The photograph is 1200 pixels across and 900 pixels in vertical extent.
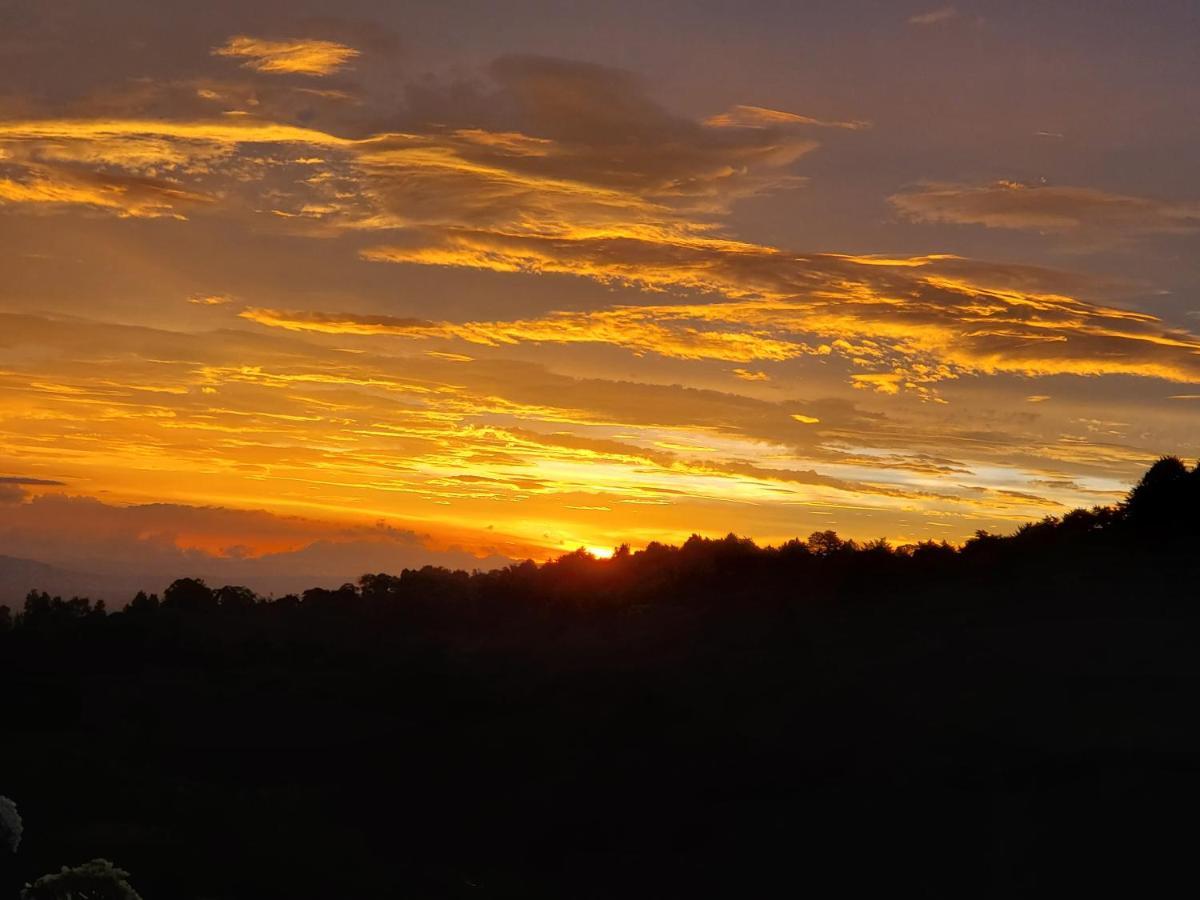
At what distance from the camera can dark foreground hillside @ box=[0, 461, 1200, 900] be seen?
107 ft

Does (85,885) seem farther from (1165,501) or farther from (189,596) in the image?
(189,596)

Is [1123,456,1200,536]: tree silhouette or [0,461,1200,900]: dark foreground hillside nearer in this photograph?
[0,461,1200,900]: dark foreground hillside

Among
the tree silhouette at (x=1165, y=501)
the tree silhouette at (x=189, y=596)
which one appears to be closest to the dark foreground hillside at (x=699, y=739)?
the tree silhouette at (x=1165, y=501)

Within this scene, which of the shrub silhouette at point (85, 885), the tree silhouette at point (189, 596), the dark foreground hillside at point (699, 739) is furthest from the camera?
the tree silhouette at point (189, 596)

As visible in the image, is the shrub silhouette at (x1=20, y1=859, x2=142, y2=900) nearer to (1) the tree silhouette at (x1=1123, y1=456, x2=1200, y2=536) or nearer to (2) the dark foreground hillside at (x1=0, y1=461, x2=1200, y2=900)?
(2) the dark foreground hillside at (x1=0, y1=461, x2=1200, y2=900)

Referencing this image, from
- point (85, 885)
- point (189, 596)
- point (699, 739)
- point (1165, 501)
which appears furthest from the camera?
point (189, 596)

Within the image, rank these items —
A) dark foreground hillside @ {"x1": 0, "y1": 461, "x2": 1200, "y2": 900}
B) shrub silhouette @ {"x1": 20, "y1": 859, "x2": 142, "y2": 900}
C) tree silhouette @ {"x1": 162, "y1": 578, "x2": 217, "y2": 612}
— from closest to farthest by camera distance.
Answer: shrub silhouette @ {"x1": 20, "y1": 859, "x2": 142, "y2": 900}, dark foreground hillside @ {"x1": 0, "y1": 461, "x2": 1200, "y2": 900}, tree silhouette @ {"x1": 162, "y1": 578, "x2": 217, "y2": 612}

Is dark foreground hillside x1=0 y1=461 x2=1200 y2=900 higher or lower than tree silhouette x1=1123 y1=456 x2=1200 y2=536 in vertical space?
lower

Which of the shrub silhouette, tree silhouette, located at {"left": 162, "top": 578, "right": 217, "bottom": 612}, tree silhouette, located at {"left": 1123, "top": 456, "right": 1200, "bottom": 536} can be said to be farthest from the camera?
tree silhouette, located at {"left": 162, "top": 578, "right": 217, "bottom": 612}

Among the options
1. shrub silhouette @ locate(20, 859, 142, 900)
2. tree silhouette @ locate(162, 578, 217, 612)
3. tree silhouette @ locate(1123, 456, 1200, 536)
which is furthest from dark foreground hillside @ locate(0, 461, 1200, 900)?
tree silhouette @ locate(162, 578, 217, 612)

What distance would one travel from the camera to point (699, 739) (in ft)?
154

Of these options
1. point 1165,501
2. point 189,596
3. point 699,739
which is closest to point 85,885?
point 699,739

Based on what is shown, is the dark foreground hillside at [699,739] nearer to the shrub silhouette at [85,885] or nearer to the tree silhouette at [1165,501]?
the tree silhouette at [1165,501]

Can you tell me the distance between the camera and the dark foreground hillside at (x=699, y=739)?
32594 millimetres
